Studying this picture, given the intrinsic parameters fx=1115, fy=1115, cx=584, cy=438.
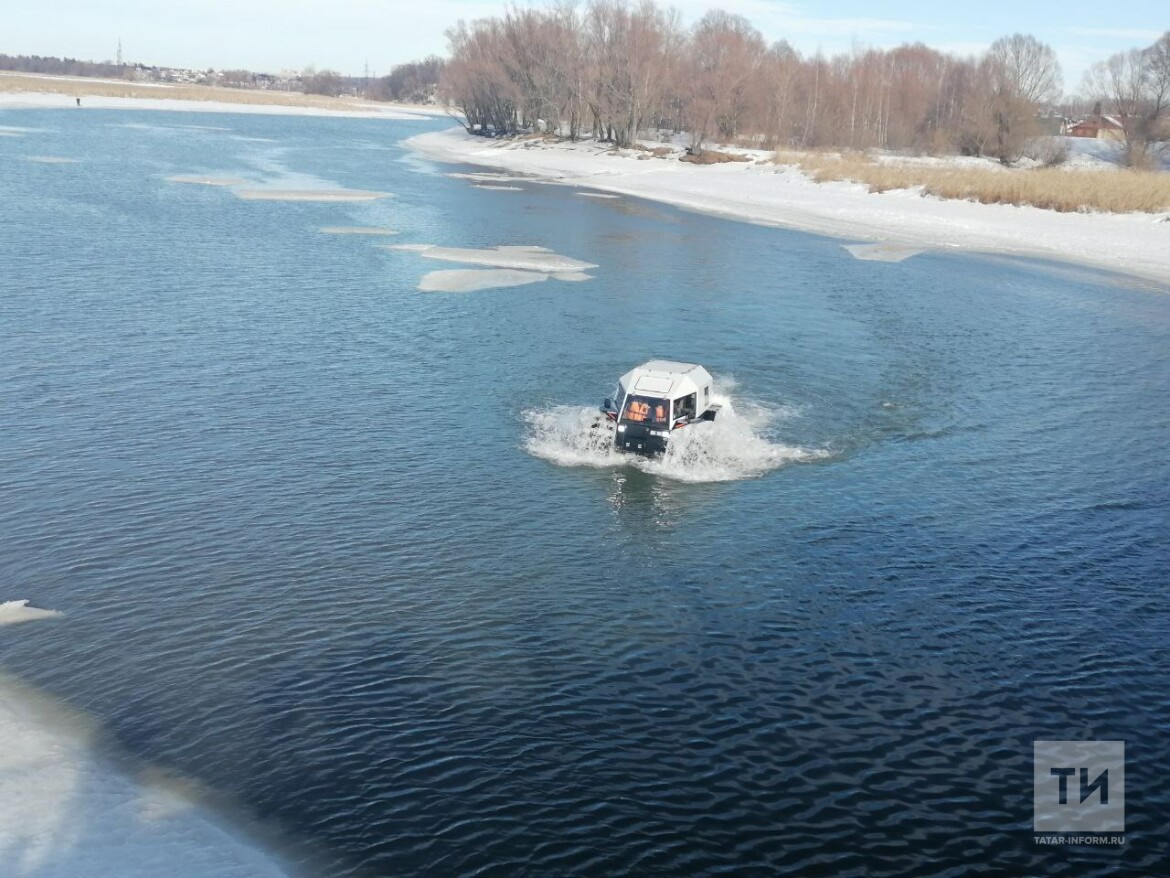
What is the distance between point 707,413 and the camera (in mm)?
28375

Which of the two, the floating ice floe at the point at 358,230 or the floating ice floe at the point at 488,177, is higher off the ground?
the floating ice floe at the point at 488,177

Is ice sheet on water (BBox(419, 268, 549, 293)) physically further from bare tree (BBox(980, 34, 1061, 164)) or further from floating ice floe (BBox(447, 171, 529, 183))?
bare tree (BBox(980, 34, 1061, 164))

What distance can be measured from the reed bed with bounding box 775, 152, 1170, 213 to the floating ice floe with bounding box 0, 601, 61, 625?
218ft

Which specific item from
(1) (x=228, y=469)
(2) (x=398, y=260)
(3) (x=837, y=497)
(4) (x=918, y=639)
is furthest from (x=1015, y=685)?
(2) (x=398, y=260)

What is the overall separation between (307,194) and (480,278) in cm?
3160

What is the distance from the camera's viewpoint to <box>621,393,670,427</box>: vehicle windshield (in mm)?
27062

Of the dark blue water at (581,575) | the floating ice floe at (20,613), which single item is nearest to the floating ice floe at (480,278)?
the dark blue water at (581,575)

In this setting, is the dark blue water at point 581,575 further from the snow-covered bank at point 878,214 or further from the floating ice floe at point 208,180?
the floating ice floe at point 208,180

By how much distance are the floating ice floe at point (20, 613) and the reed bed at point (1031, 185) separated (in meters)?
66.3

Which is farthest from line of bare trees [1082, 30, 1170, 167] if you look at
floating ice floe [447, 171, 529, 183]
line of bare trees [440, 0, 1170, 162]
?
floating ice floe [447, 171, 529, 183]

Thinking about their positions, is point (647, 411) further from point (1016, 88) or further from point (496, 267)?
point (1016, 88)

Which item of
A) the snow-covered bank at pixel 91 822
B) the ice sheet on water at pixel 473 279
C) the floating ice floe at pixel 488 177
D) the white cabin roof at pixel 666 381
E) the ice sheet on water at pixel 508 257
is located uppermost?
the floating ice floe at pixel 488 177

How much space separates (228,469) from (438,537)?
6.35 meters

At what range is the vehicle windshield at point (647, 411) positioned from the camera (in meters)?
27.1
